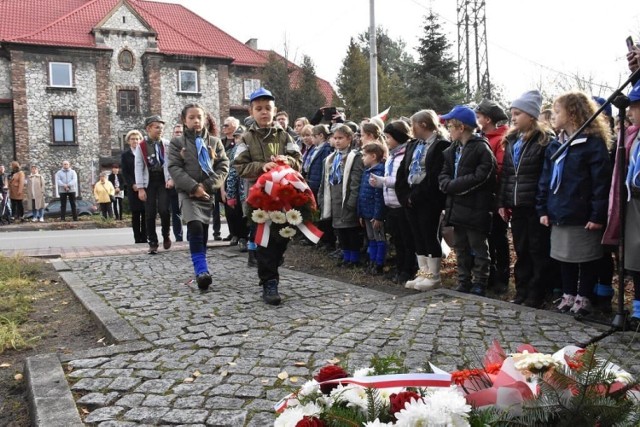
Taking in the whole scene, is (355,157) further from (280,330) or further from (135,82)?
(135,82)

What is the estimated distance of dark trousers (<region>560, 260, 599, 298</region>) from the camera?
208 inches

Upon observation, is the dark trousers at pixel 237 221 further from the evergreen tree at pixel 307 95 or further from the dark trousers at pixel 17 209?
the evergreen tree at pixel 307 95

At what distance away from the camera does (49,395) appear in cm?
345

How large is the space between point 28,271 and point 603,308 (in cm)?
726

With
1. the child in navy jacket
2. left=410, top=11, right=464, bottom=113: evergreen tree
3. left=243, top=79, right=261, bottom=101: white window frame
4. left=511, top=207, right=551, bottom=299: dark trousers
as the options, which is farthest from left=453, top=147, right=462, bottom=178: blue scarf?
left=243, top=79, right=261, bottom=101: white window frame

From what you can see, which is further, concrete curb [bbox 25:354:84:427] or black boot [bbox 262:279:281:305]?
black boot [bbox 262:279:281:305]

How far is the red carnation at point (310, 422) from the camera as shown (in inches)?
66.3

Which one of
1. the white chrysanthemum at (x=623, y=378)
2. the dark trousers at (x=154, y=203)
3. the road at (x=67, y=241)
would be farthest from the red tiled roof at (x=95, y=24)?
the white chrysanthemum at (x=623, y=378)

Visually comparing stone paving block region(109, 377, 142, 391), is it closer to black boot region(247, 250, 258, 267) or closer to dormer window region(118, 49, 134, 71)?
black boot region(247, 250, 258, 267)

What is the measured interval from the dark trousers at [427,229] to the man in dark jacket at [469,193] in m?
0.32

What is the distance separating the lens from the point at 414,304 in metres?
5.71

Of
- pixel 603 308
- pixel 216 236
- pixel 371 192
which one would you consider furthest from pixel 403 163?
pixel 216 236

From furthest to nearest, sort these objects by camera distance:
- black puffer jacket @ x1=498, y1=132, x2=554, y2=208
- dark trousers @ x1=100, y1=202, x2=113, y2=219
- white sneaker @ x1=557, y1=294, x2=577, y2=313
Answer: dark trousers @ x1=100, y1=202, x2=113, y2=219 → black puffer jacket @ x1=498, y1=132, x2=554, y2=208 → white sneaker @ x1=557, y1=294, x2=577, y2=313

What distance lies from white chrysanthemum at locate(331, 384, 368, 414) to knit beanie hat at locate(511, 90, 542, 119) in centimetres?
468
